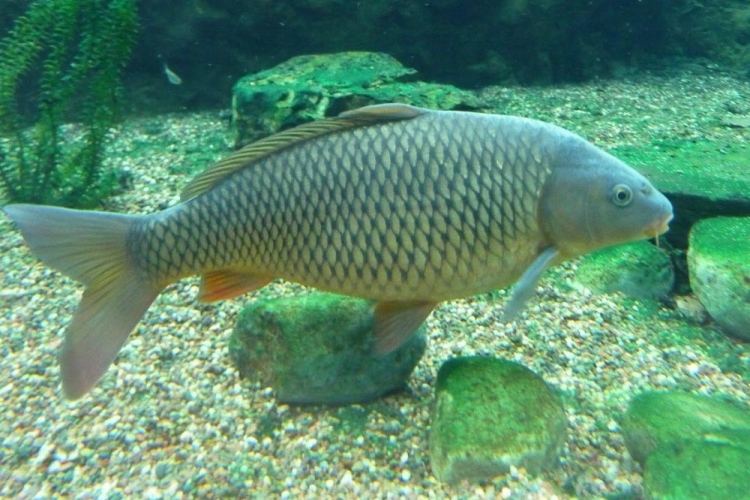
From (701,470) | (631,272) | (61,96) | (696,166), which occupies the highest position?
(61,96)

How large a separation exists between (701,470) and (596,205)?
1.13 meters

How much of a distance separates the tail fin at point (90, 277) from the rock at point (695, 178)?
152 inches

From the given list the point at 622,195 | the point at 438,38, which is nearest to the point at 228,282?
the point at 622,195

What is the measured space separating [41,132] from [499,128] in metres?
4.75

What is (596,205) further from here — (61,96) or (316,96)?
(61,96)

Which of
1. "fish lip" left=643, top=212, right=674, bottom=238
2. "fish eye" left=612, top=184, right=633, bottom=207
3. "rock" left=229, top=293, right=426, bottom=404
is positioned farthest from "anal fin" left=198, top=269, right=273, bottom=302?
"fish lip" left=643, top=212, right=674, bottom=238

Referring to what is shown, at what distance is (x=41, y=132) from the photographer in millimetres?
5633

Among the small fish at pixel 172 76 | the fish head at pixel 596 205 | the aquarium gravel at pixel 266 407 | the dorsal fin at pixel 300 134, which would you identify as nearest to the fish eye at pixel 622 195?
the fish head at pixel 596 205

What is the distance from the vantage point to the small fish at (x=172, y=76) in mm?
8859

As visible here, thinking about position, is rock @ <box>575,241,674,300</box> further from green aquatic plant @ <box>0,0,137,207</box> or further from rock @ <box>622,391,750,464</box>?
green aquatic plant @ <box>0,0,137,207</box>

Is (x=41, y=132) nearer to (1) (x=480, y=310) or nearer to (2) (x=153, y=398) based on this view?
(2) (x=153, y=398)

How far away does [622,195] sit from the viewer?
2564mm

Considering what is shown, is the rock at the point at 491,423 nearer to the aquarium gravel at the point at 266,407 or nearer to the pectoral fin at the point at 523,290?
the aquarium gravel at the point at 266,407

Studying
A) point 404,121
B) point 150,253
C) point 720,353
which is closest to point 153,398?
point 150,253
